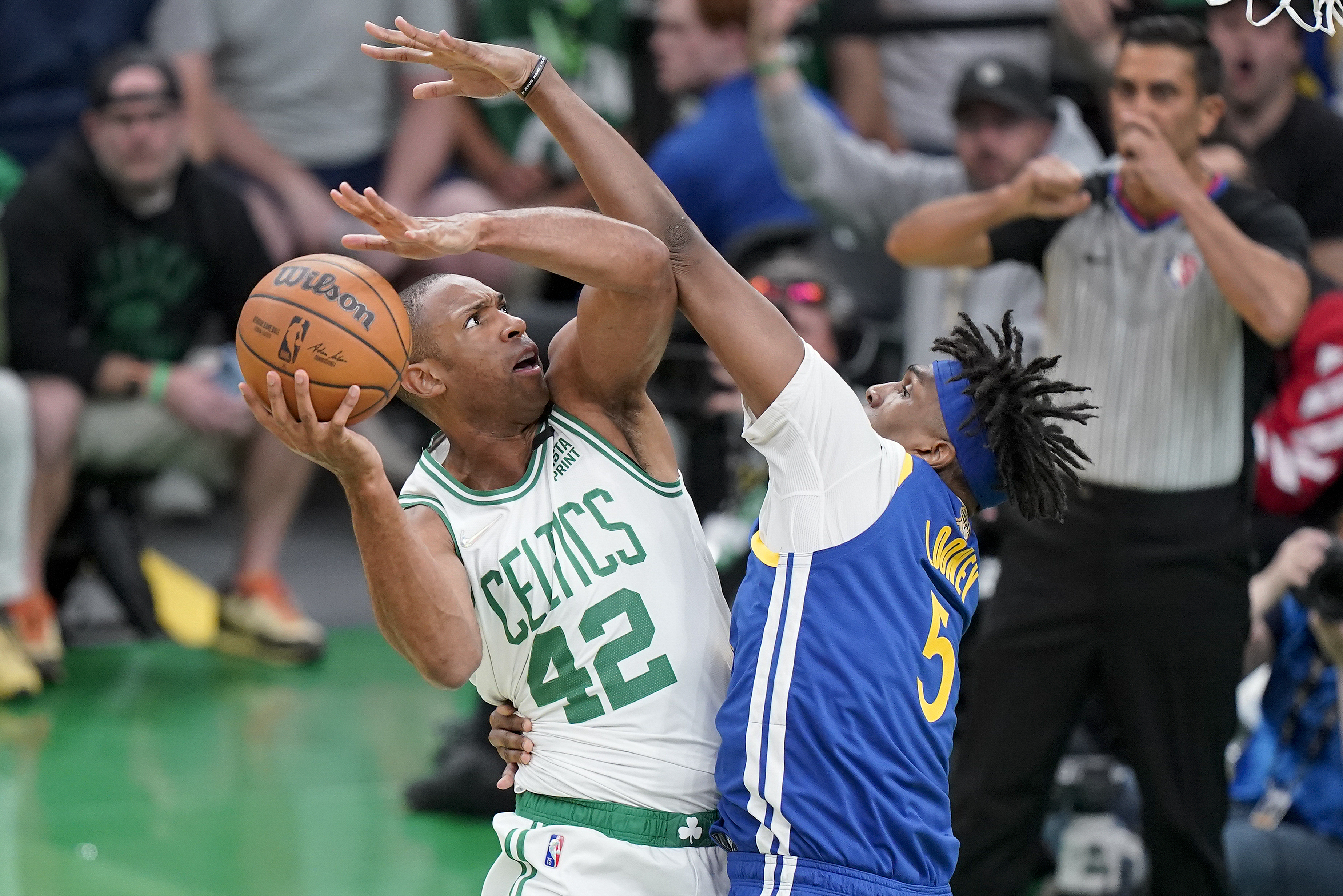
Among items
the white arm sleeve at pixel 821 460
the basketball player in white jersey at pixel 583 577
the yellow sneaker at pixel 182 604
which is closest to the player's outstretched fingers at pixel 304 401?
the basketball player in white jersey at pixel 583 577

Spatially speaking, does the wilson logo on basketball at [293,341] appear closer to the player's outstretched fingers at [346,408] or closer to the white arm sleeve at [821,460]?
the player's outstretched fingers at [346,408]

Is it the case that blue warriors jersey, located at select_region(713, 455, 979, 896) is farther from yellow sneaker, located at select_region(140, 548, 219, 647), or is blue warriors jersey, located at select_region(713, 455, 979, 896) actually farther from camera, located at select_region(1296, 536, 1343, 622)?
yellow sneaker, located at select_region(140, 548, 219, 647)

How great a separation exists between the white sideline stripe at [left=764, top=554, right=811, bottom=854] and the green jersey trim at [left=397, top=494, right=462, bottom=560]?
0.57m

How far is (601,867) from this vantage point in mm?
2873

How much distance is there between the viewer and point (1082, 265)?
4316 mm

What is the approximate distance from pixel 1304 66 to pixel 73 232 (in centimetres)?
534

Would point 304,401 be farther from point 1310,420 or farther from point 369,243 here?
point 1310,420

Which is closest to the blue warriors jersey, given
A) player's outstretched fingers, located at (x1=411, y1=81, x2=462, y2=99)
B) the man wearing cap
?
player's outstretched fingers, located at (x1=411, y1=81, x2=462, y2=99)

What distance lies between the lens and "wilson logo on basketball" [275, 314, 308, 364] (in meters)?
2.60

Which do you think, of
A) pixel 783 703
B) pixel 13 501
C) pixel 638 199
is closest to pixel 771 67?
pixel 13 501

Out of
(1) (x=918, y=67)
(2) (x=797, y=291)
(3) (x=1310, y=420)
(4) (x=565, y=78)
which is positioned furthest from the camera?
(4) (x=565, y=78)

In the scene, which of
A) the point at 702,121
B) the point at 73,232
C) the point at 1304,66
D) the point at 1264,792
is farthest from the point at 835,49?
the point at 1264,792

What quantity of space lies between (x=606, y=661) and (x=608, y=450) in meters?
0.37

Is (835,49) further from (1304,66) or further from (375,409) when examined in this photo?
(375,409)
